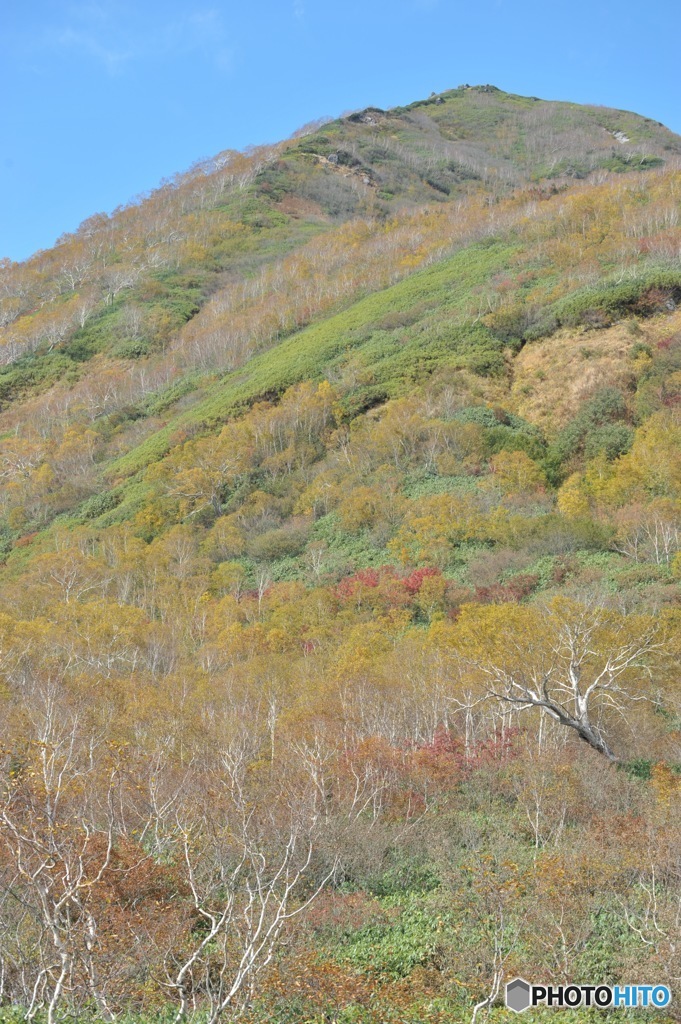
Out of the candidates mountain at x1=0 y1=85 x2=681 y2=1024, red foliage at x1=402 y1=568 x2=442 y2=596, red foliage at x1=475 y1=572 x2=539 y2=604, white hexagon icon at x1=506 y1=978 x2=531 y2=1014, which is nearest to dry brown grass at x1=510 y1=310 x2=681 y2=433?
mountain at x1=0 y1=85 x2=681 y2=1024

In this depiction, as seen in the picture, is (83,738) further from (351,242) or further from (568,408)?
(351,242)

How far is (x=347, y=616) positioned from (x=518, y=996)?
81.0 ft

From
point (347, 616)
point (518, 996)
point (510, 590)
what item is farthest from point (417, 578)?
point (518, 996)

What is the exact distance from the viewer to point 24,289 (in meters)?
105

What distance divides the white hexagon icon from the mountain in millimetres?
377

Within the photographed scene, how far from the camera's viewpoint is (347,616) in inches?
1346

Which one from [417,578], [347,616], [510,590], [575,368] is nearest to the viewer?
[510,590]

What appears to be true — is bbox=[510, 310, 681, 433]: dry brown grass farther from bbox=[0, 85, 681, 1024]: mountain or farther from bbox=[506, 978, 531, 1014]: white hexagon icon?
bbox=[506, 978, 531, 1014]: white hexagon icon

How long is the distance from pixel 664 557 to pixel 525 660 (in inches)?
463

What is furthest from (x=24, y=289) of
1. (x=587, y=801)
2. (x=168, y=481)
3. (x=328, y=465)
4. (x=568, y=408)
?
(x=587, y=801)

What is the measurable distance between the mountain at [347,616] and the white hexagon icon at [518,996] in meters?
0.38

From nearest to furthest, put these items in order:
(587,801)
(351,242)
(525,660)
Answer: (587,801) → (525,660) → (351,242)

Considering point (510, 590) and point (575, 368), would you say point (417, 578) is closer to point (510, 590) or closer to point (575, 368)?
point (510, 590)

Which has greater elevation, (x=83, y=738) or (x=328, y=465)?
(x=328, y=465)
